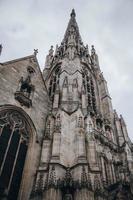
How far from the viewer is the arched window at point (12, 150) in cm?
1125

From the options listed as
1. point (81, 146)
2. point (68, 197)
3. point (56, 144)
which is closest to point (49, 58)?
point (56, 144)

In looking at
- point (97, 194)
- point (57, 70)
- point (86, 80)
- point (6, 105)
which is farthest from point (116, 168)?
point (57, 70)

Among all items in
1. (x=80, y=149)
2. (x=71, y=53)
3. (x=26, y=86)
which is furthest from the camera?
(x=71, y=53)

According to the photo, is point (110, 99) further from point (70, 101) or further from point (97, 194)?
point (97, 194)

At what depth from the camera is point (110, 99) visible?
2291cm

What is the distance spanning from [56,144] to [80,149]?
1.26 meters

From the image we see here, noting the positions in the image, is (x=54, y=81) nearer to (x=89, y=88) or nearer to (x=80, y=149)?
(x=89, y=88)

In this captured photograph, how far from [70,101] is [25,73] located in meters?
3.64

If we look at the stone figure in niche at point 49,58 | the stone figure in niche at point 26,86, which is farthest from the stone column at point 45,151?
the stone figure in niche at point 49,58

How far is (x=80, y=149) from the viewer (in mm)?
12797

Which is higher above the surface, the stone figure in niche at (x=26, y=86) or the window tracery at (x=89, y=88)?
the window tracery at (x=89, y=88)

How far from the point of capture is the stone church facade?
11.2 metres

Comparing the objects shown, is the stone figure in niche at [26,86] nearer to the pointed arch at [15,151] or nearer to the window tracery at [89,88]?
the pointed arch at [15,151]

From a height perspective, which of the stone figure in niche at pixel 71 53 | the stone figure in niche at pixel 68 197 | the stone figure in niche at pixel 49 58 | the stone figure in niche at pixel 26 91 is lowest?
the stone figure in niche at pixel 68 197
